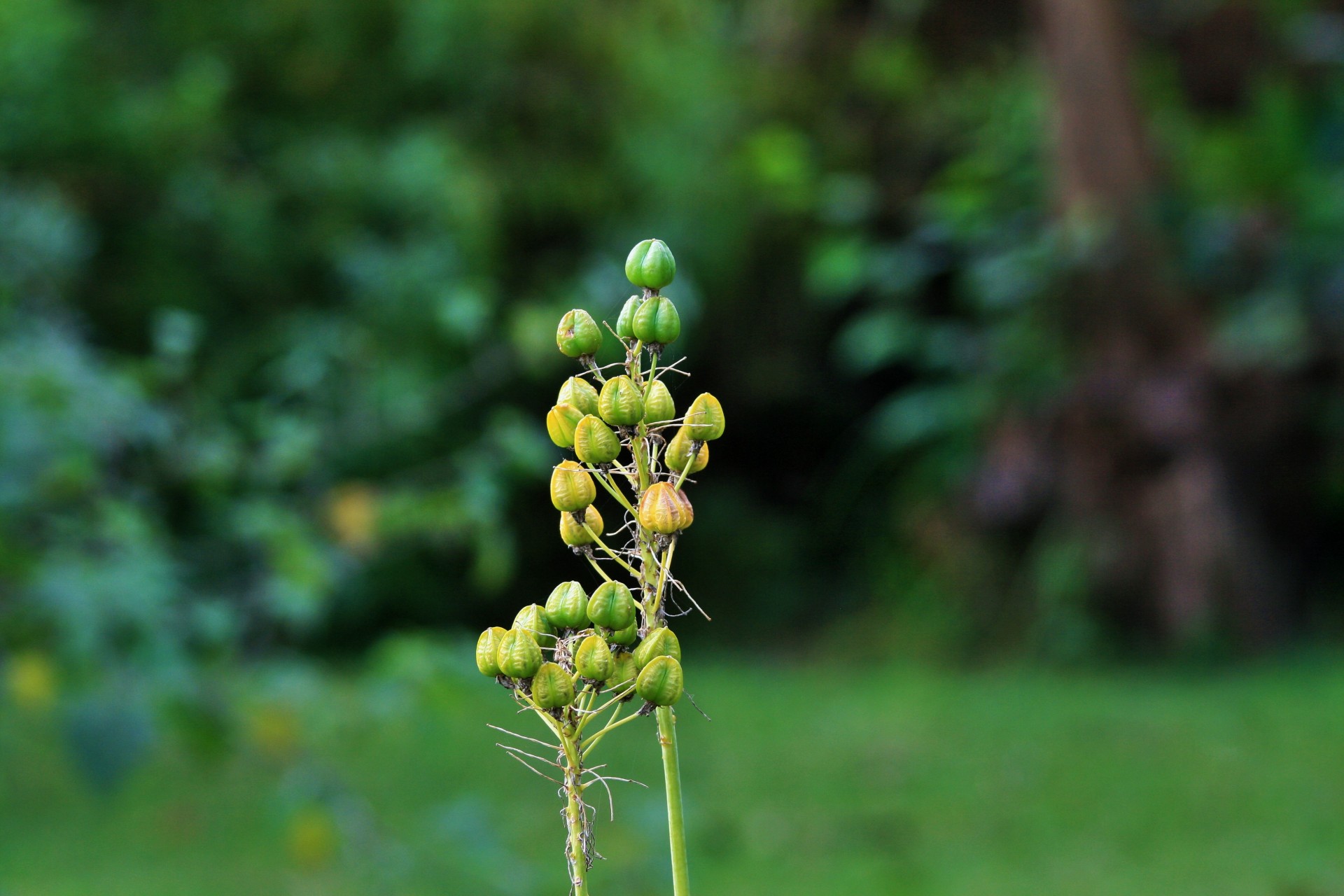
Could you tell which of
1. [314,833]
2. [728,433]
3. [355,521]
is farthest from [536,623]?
[728,433]

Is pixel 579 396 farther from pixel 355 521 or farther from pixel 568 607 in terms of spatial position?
pixel 355 521

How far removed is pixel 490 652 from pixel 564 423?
3.5 inches

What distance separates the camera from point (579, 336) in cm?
50

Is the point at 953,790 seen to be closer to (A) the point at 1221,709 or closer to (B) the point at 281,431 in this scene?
(A) the point at 1221,709

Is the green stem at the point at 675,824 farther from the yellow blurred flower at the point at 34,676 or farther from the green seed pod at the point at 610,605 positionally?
the yellow blurred flower at the point at 34,676

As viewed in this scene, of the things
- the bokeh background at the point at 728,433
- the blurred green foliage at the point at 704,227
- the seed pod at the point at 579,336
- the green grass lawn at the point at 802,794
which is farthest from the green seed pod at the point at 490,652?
the blurred green foliage at the point at 704,227

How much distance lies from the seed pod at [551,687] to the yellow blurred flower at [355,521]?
1.82 meters

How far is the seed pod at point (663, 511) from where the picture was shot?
0.44 metres

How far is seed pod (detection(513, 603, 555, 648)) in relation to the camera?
0.46 meters

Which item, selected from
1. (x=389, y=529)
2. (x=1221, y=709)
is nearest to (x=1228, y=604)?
(x=1221, y=709)

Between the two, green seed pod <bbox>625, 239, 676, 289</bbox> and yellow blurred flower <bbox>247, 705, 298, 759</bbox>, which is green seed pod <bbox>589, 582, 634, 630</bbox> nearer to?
green seed pod <bbox>625, 239, 676, 289</bbox>

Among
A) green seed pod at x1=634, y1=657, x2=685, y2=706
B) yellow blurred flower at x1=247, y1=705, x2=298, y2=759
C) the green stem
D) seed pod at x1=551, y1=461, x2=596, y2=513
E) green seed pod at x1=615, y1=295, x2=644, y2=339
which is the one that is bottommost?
the green stem

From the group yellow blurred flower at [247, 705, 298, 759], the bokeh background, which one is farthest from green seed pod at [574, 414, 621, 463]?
yellow blurred flower at [247, 705, 298, 759]

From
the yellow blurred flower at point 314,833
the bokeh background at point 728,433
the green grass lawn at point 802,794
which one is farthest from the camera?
the green grass lawn at point 802,794
